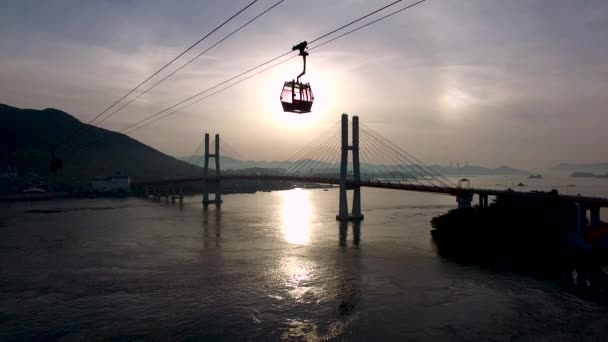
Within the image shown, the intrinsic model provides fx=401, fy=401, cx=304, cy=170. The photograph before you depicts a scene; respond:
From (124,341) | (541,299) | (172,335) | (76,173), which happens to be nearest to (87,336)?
(124,341)

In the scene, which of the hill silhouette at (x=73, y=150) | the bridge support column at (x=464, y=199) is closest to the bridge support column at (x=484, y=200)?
the bridge support column at (x=464, y=199)

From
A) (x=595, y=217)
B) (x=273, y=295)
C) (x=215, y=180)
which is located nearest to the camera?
(x=273, y=295)

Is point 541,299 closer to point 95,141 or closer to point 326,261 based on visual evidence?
point 326,261

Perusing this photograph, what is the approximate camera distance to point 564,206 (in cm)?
3016

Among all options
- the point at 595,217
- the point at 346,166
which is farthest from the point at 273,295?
the point at 346,166

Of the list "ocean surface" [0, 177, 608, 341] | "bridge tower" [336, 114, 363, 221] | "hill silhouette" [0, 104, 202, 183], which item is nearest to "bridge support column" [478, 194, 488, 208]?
"ocean surface" [0, 177, 608, 341]

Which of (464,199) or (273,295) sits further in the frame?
(464,199)

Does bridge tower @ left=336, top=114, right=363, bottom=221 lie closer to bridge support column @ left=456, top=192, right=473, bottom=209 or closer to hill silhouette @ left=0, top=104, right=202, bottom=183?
bridge support column @ left=456, top=192, right=473, bottom=209

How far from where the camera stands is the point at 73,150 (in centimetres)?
15362

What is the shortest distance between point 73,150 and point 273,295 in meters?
162

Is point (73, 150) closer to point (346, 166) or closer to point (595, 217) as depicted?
point (346, 166)

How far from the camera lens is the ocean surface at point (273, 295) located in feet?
43.8

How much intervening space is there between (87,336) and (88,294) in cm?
517

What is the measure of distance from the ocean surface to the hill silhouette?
107136 millimetres
